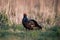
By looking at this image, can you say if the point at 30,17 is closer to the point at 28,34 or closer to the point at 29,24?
the point at 29,24

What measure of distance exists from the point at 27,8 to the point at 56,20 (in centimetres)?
32

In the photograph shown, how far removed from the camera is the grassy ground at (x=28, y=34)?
2176mm

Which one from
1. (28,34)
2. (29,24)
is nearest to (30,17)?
(29,24)

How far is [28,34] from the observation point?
2197mm

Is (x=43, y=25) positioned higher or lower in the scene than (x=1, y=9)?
lower

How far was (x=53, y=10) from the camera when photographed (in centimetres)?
226

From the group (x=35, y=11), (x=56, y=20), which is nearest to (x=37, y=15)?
(x=35, y=11)

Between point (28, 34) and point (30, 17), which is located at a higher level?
point (30, 17)

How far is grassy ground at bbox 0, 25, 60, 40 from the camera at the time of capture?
85.7 inches

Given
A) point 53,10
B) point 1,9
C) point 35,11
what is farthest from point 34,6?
point 1,9

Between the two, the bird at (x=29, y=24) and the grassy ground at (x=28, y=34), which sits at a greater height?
the bird at (x=29, y=24)

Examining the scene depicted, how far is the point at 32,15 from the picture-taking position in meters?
2.24

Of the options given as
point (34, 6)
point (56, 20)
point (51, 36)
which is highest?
point (34, 6)

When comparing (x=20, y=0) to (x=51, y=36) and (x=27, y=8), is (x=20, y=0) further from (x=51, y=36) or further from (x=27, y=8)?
(x=51, y=36)
